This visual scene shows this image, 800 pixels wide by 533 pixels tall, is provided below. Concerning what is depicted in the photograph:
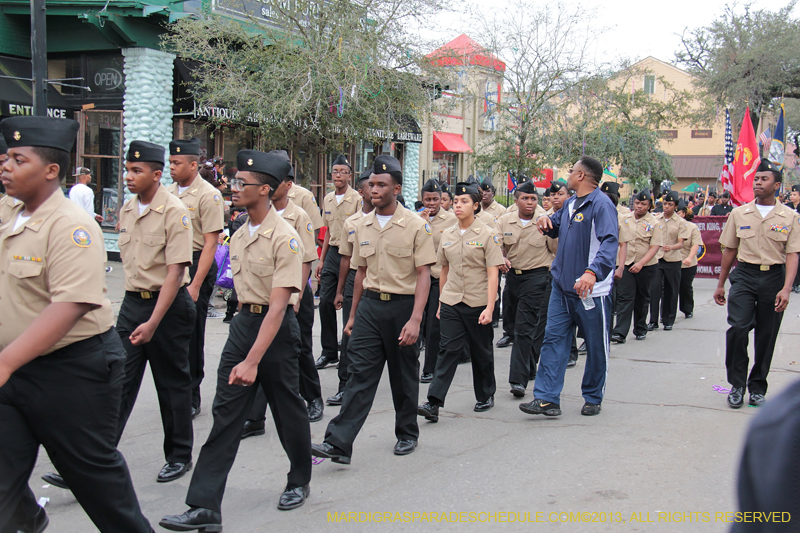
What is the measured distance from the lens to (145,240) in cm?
476

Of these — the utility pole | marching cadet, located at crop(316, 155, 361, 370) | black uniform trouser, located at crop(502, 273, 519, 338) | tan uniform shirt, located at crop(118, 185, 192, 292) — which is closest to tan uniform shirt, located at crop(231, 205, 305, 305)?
tan uniform shirt, located at crop(118, 185, 192, 292)

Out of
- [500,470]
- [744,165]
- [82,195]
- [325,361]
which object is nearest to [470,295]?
[500,470]

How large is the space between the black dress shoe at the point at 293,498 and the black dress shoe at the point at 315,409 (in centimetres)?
170

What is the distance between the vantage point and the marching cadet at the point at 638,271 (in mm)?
10492

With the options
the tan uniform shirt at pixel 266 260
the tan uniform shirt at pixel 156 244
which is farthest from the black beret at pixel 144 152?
the tan uniform shirt at pixel 266 260

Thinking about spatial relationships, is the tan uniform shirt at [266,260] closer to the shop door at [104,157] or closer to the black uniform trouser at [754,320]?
the black uniform trouser at [754,320]

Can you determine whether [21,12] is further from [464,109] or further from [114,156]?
[464,109]

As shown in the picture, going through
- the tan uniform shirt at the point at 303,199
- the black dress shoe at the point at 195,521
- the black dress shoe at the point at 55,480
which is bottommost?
the black dress shoe at the point at 55,480

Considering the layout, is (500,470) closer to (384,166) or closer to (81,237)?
(384,166)

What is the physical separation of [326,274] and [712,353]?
5.17 metres

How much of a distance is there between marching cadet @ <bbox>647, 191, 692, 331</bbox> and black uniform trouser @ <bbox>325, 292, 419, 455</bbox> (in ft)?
24.1

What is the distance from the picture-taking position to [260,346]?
3.98m

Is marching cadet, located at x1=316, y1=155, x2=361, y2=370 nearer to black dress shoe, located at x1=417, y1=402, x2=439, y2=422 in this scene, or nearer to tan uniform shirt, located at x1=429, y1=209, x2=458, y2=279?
tan uniform shirt, located at x1=429, y1=209, x2=458, y2=279

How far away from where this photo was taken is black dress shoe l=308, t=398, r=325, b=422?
613cm
